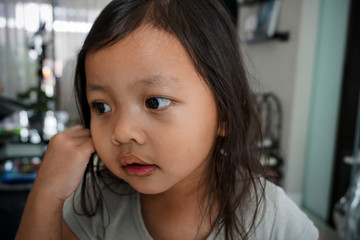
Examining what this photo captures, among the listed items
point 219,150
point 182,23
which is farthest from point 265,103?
point 182,23

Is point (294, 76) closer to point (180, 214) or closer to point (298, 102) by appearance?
point (298, 102)

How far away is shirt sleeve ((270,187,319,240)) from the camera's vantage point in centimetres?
63

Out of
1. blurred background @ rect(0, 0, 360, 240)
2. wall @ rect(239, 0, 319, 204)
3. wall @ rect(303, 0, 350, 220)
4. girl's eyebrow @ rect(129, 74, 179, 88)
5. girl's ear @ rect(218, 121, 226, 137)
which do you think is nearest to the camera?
girl's eyebrow @ rect(129, 74, 179, 88)

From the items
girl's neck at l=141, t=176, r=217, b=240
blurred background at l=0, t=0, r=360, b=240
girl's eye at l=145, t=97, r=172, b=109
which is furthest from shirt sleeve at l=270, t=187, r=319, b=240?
blurred background at l=0, t=0, r=360, b=240

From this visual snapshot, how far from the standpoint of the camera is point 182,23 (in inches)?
20.9

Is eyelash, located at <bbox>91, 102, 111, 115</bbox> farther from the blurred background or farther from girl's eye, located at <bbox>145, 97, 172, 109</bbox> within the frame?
the blurred background

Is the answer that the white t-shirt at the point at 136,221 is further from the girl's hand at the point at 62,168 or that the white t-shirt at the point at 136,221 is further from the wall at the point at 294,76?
the wall at the point at 294,76

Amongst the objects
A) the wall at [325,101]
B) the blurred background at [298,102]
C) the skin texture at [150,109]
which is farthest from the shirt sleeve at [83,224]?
the wall at [325,101]

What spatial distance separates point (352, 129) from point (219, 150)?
1708mm

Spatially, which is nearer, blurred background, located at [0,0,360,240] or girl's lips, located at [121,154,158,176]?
girl's lips, located at [121,154,158,176]

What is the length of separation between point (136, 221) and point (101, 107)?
301 millimetres

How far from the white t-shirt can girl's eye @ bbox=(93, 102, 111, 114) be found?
0.27 m

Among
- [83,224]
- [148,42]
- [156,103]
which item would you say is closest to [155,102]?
[156,103]

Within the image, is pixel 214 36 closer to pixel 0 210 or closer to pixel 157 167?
pixel 157 167
